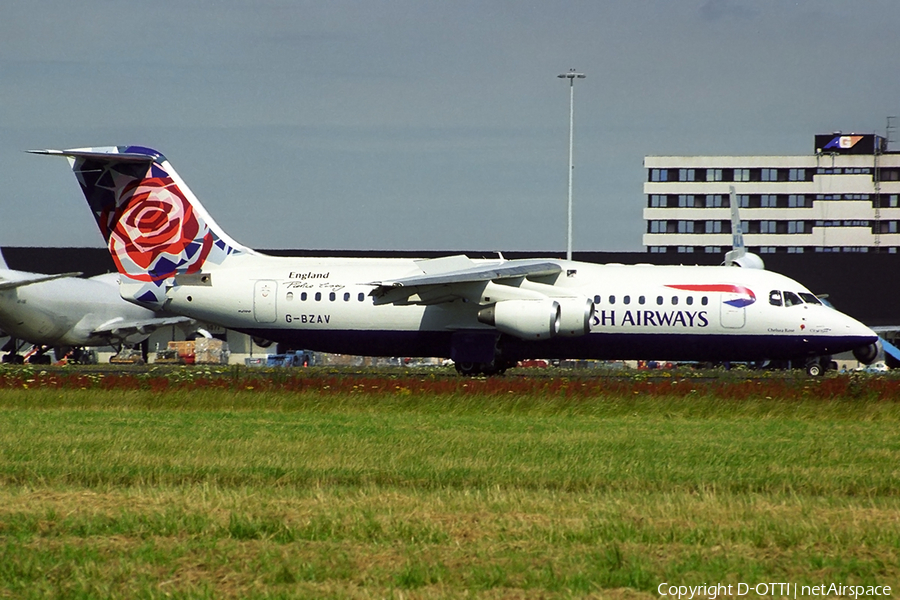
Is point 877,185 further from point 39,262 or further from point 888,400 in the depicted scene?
point 888,400

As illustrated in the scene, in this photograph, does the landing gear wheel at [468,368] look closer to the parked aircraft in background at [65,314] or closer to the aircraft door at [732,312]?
the aircraft door at [732,312]

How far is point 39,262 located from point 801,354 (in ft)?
180

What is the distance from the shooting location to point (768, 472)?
47.5 ft

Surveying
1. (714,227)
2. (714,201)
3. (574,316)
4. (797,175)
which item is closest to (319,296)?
(574,316)

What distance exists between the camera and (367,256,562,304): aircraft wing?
104 feet

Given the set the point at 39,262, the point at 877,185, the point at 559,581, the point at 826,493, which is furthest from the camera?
the point at 877,185

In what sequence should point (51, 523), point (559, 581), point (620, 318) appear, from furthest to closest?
point (620, 318) → point (51, 523) → point (559, 581)

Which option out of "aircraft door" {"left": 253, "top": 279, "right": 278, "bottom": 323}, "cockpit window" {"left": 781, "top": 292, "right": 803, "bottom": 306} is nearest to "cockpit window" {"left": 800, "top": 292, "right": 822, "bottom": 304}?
"cockpit window" {"left": 781, "top": 292, "right": 803, "bottom": 306}

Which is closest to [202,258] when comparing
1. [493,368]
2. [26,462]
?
[493,368]

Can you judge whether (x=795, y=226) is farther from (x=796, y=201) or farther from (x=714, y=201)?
(x=714, y=201)

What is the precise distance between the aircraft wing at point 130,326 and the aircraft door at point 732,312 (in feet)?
101

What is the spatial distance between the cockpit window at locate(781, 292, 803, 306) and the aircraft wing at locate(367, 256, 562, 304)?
22.4 ft

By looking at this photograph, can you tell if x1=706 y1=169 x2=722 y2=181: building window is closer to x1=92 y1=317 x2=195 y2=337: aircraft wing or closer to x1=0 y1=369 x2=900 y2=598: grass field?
x1=92 y1=317 x2=195 y2=337: aircraft wing

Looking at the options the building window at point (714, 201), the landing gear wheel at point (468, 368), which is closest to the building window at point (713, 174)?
the building window at point (714, 201)
